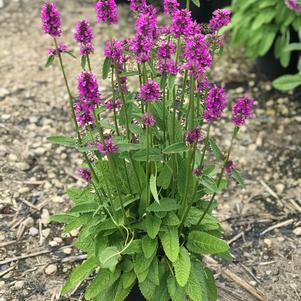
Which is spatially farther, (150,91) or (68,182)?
(68,182)

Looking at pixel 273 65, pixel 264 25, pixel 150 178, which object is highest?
pixel 264 25

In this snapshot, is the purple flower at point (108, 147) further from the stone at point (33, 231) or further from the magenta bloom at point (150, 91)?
the stone at point (33, 231)

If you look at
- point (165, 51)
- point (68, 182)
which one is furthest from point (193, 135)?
point (68, 182)

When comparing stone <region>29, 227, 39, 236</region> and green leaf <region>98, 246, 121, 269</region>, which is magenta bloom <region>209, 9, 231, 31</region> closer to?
green leaf <region>98, 246, 121, 269</region>

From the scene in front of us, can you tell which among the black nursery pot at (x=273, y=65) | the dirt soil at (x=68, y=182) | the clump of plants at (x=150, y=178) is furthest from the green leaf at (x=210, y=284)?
the black nursery pot at (x=273, y=65)

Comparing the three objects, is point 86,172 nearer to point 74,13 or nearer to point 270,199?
point 270,199

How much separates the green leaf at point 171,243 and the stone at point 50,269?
847 millimetres

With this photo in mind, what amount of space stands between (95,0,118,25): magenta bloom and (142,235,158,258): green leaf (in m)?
0.84

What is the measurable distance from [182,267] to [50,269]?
93 centimetres

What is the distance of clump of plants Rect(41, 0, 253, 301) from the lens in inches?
65.7

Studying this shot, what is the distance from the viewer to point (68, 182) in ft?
10.3

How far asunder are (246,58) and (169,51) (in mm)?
2953

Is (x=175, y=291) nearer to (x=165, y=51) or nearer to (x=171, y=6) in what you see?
(x=165, y=51)

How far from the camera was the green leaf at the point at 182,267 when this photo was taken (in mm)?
1881
